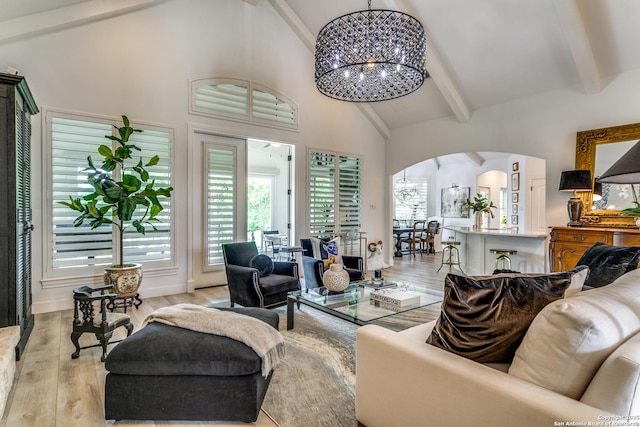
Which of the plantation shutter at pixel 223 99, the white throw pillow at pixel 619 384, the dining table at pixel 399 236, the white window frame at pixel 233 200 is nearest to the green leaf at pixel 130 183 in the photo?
the white window frame at pixel 233 200

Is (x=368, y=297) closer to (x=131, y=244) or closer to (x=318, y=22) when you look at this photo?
(x=131, y=244)

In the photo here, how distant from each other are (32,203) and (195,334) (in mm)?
3235

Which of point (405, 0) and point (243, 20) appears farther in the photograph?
point (243, 20)

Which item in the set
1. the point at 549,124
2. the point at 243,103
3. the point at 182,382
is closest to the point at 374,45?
the point at 243,103

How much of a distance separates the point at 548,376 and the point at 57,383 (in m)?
2.99

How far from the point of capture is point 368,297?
3404 millimetres

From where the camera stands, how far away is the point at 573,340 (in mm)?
1159

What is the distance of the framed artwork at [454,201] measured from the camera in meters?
10.5

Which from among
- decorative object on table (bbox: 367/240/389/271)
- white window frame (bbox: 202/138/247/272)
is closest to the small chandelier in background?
decorative object on table (bbox: 367/240/389/271)

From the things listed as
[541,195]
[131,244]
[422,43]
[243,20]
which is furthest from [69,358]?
[541,195]

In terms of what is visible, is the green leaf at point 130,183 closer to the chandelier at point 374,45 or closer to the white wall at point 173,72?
the white wall at point 173,72

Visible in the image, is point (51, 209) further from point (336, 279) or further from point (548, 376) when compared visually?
point (548, 376)

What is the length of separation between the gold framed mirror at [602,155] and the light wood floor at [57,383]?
4.85m

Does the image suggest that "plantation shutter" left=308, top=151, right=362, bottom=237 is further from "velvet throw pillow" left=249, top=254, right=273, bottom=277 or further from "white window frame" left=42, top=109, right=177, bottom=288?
"white window frame" left=42, top=109, right=177, bottom=288
